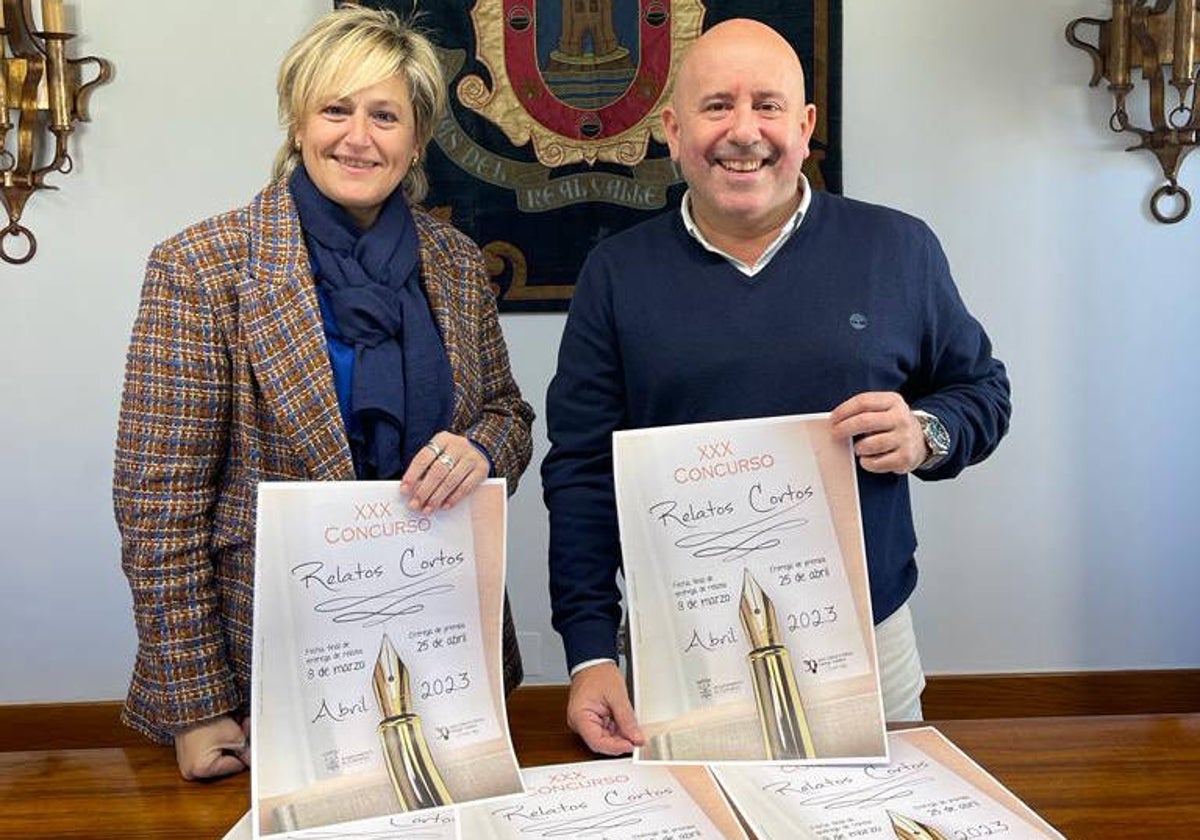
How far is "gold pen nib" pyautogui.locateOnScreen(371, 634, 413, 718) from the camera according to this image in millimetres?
910

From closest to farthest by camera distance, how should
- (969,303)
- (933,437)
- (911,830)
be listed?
(911,830) < (933,437) < (969,303)

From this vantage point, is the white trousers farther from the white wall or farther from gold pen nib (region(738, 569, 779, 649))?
the white wall

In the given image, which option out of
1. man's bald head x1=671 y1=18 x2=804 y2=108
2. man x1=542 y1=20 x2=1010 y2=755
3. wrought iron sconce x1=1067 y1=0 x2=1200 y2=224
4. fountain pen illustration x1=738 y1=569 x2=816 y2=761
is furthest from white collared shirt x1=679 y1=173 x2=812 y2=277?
wrought iron sconce x1=1067 y1=0 x2=1200 y2=224

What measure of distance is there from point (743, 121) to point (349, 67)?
0.44 meters

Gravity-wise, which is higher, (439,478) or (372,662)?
(439,478)


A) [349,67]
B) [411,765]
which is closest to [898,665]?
[411,765]

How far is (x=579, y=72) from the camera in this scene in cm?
229

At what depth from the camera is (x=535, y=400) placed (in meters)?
2.42

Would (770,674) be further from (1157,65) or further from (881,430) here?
(1157,65)

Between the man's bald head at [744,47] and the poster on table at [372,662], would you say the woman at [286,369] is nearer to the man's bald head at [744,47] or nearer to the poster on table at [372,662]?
the poster on table at [372,662]

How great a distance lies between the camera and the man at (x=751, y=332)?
1.13 meters

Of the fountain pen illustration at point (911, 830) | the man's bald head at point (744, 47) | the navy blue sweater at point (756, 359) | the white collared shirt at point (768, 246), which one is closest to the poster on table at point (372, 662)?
the navy blue sweater at point (756, 359)

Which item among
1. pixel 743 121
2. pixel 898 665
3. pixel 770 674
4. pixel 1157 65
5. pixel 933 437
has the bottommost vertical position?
pixel 898 665

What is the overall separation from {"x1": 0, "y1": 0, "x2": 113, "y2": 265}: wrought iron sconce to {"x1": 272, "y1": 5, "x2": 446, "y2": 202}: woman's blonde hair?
1236 mm
